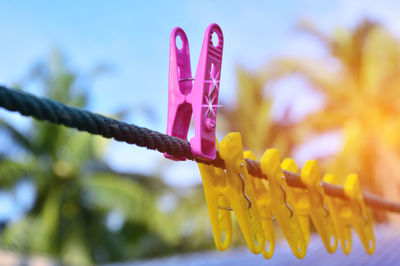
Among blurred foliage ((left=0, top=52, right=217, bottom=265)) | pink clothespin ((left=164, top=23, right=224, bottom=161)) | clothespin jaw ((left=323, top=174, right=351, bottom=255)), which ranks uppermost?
blurred foliage ((left=0, top=52, right=217, bottom=265))

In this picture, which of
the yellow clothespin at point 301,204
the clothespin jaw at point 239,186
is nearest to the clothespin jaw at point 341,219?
the yellow clothespin at point 301,204

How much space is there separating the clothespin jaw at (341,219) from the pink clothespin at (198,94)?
Answer: 74 centimetres

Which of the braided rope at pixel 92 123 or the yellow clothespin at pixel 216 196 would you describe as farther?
the yellow clothespin at pixel 216 196

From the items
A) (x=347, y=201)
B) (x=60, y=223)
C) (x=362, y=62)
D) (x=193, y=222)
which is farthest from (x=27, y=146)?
(x=347, y=201)

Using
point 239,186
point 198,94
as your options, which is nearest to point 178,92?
point 198,94

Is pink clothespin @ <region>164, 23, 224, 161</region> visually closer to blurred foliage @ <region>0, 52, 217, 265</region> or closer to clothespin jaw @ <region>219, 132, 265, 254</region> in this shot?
clothespin jaw @ <region>219, 132, 265, 254</region>

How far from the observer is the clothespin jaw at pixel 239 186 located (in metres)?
1.17

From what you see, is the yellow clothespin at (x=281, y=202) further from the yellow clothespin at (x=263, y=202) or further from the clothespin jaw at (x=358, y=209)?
the clothespin jaw at (x=358, y=209)

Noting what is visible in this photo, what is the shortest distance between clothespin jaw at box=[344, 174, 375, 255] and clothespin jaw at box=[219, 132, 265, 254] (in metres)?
0.67

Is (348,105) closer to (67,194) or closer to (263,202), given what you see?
(67,194)

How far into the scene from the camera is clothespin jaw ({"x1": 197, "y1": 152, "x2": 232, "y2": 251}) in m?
1.17

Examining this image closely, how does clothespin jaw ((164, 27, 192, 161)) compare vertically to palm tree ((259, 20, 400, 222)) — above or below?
below

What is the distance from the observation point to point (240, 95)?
14023mm

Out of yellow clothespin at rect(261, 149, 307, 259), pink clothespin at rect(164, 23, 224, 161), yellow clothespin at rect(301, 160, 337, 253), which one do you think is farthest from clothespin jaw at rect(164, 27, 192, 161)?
yellow clothespin at rect(301, 160, 337, 253)
